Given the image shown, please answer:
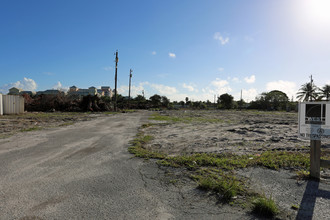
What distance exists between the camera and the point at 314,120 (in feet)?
10.5

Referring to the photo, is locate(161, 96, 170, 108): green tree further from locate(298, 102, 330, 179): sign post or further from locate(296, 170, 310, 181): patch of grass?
locate(298, 102, 330, 179): sign post

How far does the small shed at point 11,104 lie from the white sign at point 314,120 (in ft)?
86.7

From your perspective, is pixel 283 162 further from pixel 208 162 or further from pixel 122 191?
pixel 122 191

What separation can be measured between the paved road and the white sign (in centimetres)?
200

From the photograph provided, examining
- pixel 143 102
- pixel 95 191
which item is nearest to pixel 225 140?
pixel 95 191

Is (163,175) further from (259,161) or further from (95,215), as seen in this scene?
(259,161)

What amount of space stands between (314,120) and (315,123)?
0.06 metres

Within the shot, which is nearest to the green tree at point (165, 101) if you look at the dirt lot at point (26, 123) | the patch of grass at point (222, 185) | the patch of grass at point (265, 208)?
the dirt lot at point (26, 123)

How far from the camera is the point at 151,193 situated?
3123 millimetres

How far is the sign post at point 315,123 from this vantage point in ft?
10.2

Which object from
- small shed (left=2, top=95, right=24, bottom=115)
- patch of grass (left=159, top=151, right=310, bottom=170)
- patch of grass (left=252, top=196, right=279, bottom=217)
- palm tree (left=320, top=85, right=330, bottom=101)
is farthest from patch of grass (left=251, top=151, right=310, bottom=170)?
palm tree (left=320, top=85, right=330, bottom=101)

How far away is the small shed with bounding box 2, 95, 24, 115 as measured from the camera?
795 inches

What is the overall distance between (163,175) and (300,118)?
289 centimetres

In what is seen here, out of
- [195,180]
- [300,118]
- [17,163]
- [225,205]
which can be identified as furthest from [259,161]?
[17,163]
